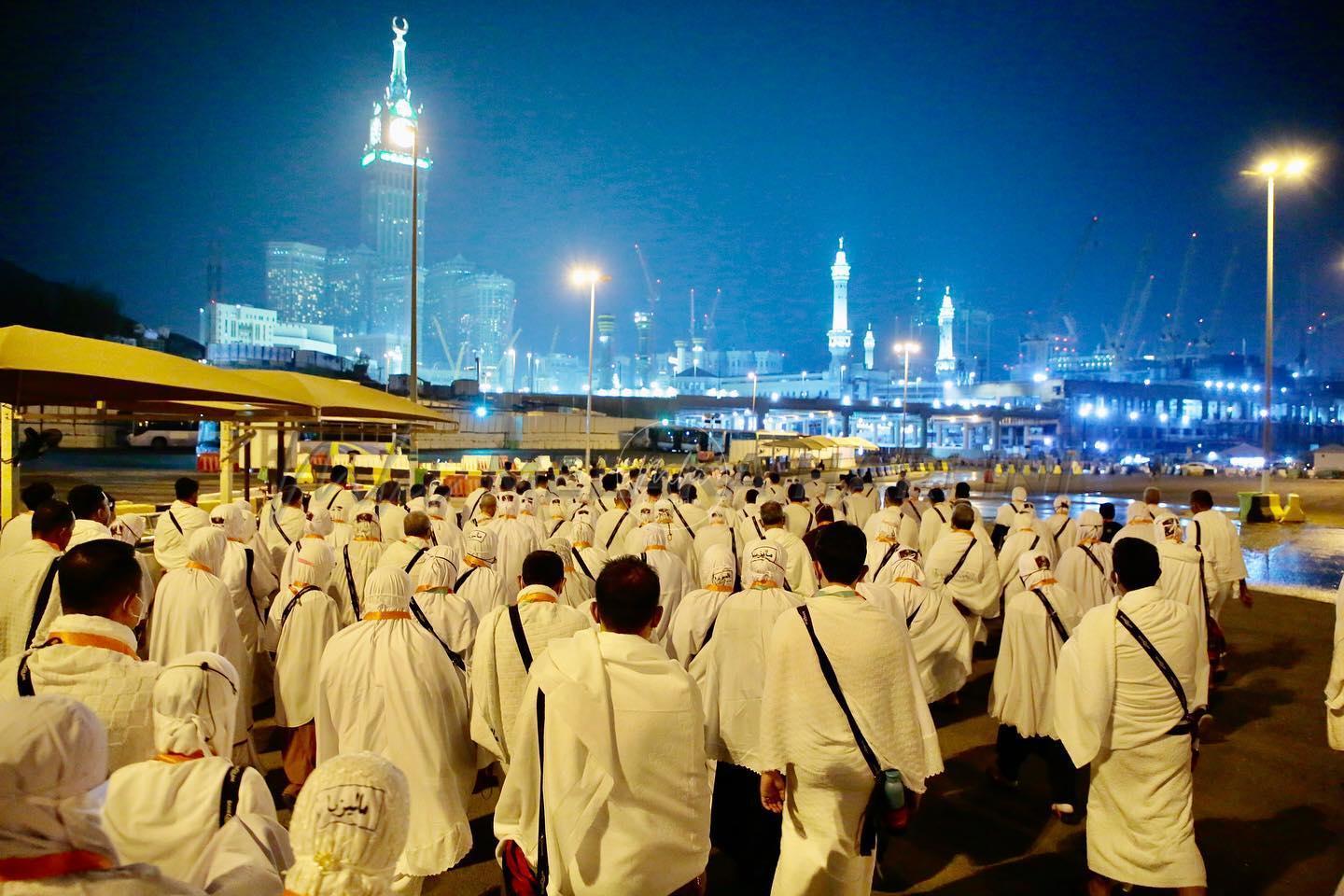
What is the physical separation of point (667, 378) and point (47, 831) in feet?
599

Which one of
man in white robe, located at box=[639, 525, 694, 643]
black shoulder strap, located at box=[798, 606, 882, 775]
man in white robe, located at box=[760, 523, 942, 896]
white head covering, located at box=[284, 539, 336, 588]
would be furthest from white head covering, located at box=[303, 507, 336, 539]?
black shoulder strap, located at box=[798, 606, 882, 775]

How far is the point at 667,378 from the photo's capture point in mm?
183625

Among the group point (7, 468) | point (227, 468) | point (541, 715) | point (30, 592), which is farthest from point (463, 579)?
point (227, 468)

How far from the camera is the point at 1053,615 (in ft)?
18.8

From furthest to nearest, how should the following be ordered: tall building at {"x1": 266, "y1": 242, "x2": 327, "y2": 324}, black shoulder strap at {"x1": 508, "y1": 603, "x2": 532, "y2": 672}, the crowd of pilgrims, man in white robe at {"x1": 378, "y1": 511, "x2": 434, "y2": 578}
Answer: tall building at {"x1": 266, "y1": 242, "x2": 327, "y2": 324} < man in white robe at {"x1": 378, "y1": 511, "x2": 434, "y2": 578} < black shoulder strap at {"x1": 508, "y1": 603, "x2": 532, "y2": 672} < the crowd of pilgrims

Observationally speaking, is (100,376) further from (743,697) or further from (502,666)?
(743,697)

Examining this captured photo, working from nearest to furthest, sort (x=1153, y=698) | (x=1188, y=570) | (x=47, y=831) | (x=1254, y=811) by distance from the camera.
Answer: (x=47, y=831) → (x=1153, y=698) → (x=1254, y=811) → (x=1188, y=570)

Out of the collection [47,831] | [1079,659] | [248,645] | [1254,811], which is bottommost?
[1254,811]

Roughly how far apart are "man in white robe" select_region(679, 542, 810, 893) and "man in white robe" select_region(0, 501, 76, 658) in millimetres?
3506

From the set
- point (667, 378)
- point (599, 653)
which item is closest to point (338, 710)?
point (599, 653)

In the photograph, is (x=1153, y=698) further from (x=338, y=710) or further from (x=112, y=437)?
(x=112, y=437)

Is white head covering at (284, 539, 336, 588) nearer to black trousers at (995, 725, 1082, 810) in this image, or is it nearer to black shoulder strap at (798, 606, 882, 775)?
black shoulder strap at (798, 606, 882, 775)

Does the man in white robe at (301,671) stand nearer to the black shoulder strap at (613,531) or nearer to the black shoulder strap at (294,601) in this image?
the black shoulder strap at (294,601)

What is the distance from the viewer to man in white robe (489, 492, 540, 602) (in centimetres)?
862
